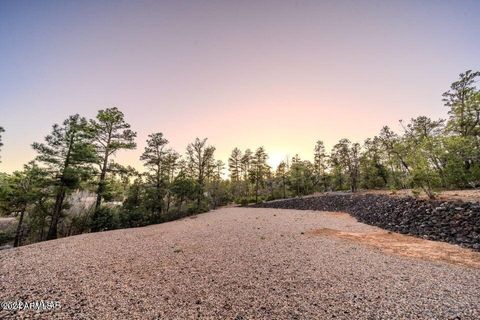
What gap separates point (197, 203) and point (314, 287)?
73.9ft

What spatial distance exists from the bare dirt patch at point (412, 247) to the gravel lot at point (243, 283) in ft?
0.42

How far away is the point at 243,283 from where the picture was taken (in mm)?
4629

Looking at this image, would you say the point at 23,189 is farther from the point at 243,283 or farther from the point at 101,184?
the point at 243,283

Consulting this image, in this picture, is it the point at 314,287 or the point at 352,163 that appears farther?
the point at 352,163

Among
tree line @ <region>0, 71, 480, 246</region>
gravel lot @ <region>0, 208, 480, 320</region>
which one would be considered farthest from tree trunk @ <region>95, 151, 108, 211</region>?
gravel lot @ <region>0, 208, 480, 320</region>

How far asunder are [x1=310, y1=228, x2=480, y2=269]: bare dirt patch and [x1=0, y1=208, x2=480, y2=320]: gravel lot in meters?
0.13

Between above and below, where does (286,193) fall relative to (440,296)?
above

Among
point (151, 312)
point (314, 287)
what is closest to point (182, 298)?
point (151, 312)

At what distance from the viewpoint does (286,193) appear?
130 ft

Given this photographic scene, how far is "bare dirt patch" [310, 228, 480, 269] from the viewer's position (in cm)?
628

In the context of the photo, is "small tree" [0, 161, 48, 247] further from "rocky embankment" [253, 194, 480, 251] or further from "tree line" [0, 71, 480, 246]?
"rocky embankment" [253, 194, 480, 251]

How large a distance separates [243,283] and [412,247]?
24.1 feet

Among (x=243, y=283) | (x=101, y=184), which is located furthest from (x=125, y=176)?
(x=243, y=283)

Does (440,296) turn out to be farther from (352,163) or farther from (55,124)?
(352,163)
